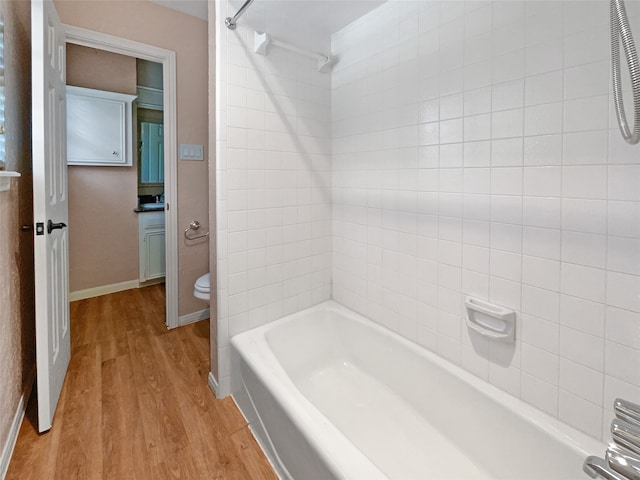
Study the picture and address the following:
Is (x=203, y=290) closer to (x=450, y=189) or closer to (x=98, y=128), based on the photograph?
(x=450, y=189)

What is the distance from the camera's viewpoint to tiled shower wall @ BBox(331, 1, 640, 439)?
0.99 metres

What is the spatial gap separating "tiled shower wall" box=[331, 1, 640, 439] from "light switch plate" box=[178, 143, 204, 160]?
1386mm

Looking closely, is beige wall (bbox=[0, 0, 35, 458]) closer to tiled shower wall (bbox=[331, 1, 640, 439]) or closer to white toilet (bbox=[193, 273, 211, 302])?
white toilet (bbox=[193, 273, 211, 302])

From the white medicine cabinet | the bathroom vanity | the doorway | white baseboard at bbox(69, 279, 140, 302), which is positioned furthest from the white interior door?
the bathroom vanity

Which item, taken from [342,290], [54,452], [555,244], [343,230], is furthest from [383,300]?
[54,452]

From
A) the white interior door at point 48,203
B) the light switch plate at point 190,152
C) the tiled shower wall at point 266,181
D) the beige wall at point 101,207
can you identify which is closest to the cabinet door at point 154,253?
the beige wall at point 101,207

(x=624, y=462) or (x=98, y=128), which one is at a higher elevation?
(x=98, y=128)

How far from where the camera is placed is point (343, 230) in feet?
6.70

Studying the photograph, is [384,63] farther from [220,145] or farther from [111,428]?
[111,428]

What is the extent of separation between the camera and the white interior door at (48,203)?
1.33 metres

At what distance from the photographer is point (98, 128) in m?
3.15

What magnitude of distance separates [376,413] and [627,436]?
1.05 meters

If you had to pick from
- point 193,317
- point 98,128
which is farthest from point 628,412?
point 98,128

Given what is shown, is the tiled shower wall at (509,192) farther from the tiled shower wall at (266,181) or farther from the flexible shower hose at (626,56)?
the tiled shower wall at (266,181)
